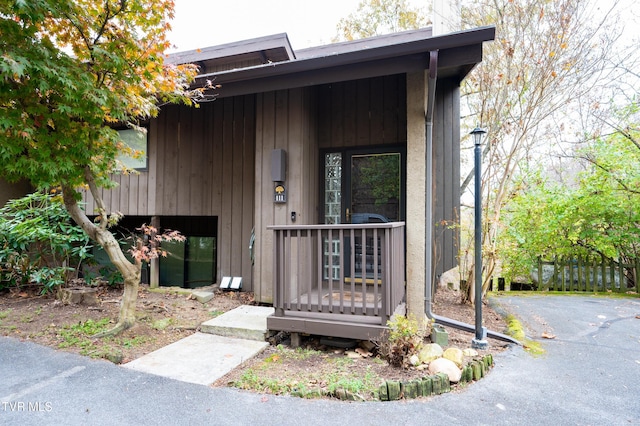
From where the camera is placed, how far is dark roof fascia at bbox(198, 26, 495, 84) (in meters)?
3.02

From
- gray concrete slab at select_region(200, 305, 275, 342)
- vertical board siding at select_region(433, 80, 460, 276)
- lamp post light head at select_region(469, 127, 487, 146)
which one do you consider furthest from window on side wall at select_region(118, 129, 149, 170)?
lamp post light head at select_region(469, 127, 487, 146)

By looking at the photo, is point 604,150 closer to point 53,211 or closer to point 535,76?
point 535,76

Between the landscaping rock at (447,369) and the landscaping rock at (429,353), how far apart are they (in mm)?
104

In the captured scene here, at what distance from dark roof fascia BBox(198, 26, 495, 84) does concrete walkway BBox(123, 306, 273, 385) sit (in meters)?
2.84

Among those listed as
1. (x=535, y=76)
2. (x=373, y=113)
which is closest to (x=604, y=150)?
(x=535, y=76)

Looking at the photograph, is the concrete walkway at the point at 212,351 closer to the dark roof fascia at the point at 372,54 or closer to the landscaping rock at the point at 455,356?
the landscaping rock at the point at 455,356

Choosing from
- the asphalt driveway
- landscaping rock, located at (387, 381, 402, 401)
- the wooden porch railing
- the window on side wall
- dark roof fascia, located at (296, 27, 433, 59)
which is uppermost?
dark roof fascia, located at (296, 27, 433, 59)

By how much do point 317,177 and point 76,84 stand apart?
292cm

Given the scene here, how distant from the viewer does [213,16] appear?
9.27 meters

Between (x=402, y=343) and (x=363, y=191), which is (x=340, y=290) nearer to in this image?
(x=402, y=343)

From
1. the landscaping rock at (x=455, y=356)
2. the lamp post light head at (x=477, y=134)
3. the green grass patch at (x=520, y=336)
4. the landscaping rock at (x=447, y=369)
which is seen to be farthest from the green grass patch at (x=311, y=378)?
the lamp post light head at (x=477, y=134)

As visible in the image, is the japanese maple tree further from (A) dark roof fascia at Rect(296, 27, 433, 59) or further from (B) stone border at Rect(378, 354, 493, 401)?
(A) dark roof fascia at Rect(296, 27, 433, 59)

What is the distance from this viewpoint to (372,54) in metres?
3.37

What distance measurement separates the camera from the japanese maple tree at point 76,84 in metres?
2.61
